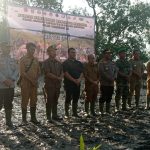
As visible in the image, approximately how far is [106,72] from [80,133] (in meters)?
3.68

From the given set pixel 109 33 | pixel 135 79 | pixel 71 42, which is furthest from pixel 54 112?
pixel 109 33

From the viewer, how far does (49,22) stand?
2241 centimetres

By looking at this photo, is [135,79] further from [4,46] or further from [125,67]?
[4,46]

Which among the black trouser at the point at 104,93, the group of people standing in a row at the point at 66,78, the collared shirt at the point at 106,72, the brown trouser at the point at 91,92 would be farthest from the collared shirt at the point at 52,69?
the black trouser at the point at 104,93

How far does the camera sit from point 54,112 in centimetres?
1119

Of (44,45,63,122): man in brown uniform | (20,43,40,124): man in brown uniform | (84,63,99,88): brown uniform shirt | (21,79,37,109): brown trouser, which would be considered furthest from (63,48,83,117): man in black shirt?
(21,79,37,109): brown trouser

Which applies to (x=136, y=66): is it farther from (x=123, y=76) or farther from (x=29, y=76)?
(x=29, y=76)

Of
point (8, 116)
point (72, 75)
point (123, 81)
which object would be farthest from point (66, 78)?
point (123, 81)

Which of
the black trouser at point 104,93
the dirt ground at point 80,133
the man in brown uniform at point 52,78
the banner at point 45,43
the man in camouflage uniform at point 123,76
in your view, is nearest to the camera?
the dirt ground at point 80,133

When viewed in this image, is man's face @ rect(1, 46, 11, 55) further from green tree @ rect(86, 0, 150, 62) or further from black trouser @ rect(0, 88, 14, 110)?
green tree @ rect(86, 0, 150, 62)

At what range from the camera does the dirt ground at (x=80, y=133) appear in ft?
25.6

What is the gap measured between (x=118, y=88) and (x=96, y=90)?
4.09 ft

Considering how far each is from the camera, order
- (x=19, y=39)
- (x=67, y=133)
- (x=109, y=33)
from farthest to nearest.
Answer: (x=109, y=33) < (x=19, y=39) < (x=67, y=133)

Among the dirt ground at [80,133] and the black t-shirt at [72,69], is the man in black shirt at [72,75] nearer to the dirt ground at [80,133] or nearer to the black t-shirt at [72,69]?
the black t-shirt at [72,69]
